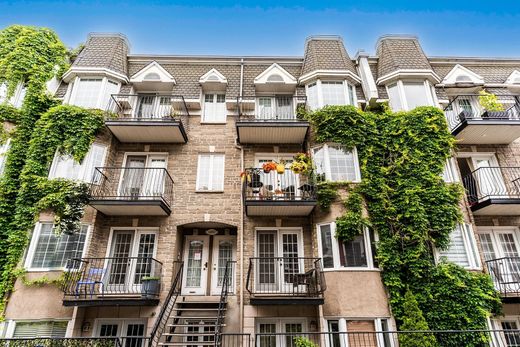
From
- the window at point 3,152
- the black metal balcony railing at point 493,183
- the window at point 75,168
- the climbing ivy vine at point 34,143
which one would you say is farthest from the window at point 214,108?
the black metal balcony railing at point 493,183

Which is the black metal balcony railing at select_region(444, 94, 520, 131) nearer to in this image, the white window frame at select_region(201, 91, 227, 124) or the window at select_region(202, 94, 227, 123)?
the white window frame at select_region(201, 91, 227, 124)

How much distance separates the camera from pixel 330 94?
1221 cm

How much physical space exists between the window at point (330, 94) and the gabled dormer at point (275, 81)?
90 cm

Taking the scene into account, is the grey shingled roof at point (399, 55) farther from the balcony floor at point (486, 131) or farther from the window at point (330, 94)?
the balcony floor at point (486, 131)

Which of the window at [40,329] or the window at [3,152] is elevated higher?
the window at [3,152]

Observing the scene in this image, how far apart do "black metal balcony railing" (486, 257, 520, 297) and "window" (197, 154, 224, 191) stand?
10324 mm

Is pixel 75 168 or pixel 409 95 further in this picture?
pixel 409 95

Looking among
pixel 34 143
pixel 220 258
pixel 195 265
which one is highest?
pixel 34 143

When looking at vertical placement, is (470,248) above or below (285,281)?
above

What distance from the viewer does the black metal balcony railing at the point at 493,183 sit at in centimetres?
1116

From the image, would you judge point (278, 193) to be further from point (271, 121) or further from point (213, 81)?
point (213, 81)

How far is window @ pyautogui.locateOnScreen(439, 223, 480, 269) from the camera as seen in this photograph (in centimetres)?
967

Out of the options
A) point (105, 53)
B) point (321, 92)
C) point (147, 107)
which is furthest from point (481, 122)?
point (105, 53)

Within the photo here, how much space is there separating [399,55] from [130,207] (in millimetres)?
13485
